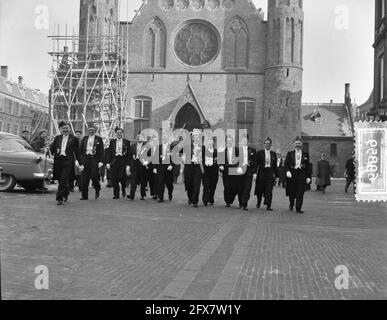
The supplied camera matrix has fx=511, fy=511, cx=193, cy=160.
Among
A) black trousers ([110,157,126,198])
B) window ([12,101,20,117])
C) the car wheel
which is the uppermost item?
window ([12,101,20,117])

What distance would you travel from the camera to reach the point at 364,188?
2181cm

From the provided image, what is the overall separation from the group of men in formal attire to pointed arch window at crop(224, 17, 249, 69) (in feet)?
83.2

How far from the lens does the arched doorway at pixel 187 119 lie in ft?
128

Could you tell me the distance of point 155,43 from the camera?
39188mm

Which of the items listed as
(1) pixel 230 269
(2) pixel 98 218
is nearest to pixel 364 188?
(2) pixel 98 218

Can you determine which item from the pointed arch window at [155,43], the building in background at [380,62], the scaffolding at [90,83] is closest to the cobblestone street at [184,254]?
the building in background at [380,62]

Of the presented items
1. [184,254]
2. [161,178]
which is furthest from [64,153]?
[184,254]

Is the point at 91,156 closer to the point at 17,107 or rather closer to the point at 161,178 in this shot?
the point at 161,178

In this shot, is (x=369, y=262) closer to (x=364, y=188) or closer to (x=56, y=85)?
(x=364, y=188)

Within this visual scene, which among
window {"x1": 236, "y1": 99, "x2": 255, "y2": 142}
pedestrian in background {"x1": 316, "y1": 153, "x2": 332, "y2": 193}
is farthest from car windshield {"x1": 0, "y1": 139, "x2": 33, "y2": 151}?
window {"x1": 236, "y1": 99, "x2": 255, "y2": 142}

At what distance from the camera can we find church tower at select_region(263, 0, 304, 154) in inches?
1464

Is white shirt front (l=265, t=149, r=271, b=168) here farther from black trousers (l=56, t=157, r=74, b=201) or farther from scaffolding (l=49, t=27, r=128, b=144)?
scaffolding (l=49, t=27, r=128, b=144)

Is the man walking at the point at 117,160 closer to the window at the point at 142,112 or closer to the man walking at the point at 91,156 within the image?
the man walking at the point at 91,156

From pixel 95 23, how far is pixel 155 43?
4707 millimetres
